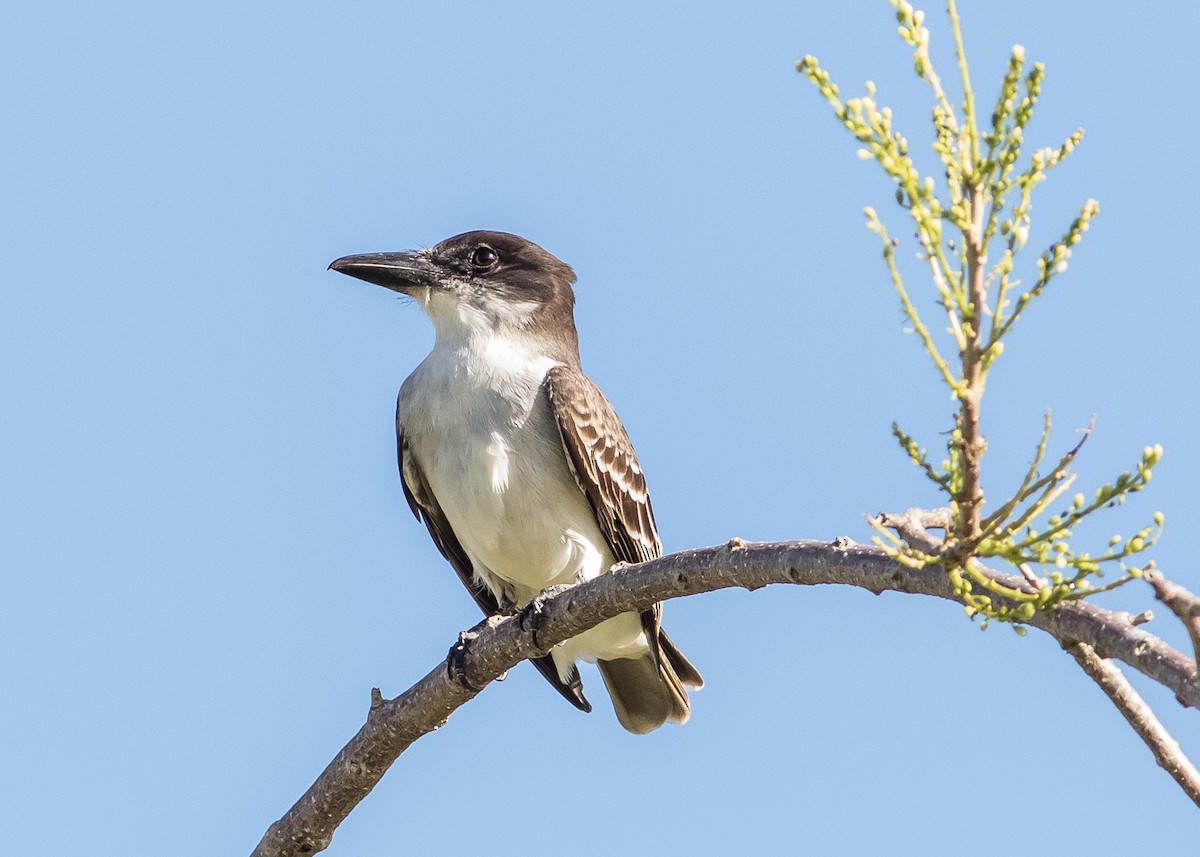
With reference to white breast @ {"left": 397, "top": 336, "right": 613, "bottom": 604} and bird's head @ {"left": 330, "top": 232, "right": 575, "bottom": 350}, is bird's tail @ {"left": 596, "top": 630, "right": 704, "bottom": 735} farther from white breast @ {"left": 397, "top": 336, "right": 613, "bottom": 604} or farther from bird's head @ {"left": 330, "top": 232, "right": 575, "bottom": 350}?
bird's head @ {"left": 330, "top": 232, "right": 575, "bottom": 350}

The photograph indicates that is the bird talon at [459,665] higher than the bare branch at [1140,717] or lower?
higher

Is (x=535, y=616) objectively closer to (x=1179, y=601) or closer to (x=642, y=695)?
(x=642, y=695)

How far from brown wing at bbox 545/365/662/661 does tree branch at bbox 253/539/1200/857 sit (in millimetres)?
1309

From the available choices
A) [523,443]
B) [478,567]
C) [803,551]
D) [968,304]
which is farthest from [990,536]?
[478,567]

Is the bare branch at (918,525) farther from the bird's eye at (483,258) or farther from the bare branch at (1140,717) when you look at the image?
the bird's eye at (483,258)

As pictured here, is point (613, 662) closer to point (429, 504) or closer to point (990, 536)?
point (429, 504)

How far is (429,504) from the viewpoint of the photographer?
33.4ft

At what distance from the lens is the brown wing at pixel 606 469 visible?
9.41 meters

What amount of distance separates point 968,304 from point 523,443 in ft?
18.3

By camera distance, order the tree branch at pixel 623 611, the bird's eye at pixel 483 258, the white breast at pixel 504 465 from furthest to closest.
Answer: the bird's eye at pixel 483 258, the white breast at pixel 504 465, the tree branch at pixel 623 611

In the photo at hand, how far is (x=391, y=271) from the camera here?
33.1 feet

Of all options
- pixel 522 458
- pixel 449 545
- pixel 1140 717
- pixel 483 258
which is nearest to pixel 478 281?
pixel 483 258

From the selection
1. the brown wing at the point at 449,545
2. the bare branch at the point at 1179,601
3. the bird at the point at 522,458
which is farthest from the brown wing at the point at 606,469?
the bare branch at the point at 1179,601

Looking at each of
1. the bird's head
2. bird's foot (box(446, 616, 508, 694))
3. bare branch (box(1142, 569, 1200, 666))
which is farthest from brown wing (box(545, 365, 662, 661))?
bare branch (box(1142, 569, 1200, 666))
